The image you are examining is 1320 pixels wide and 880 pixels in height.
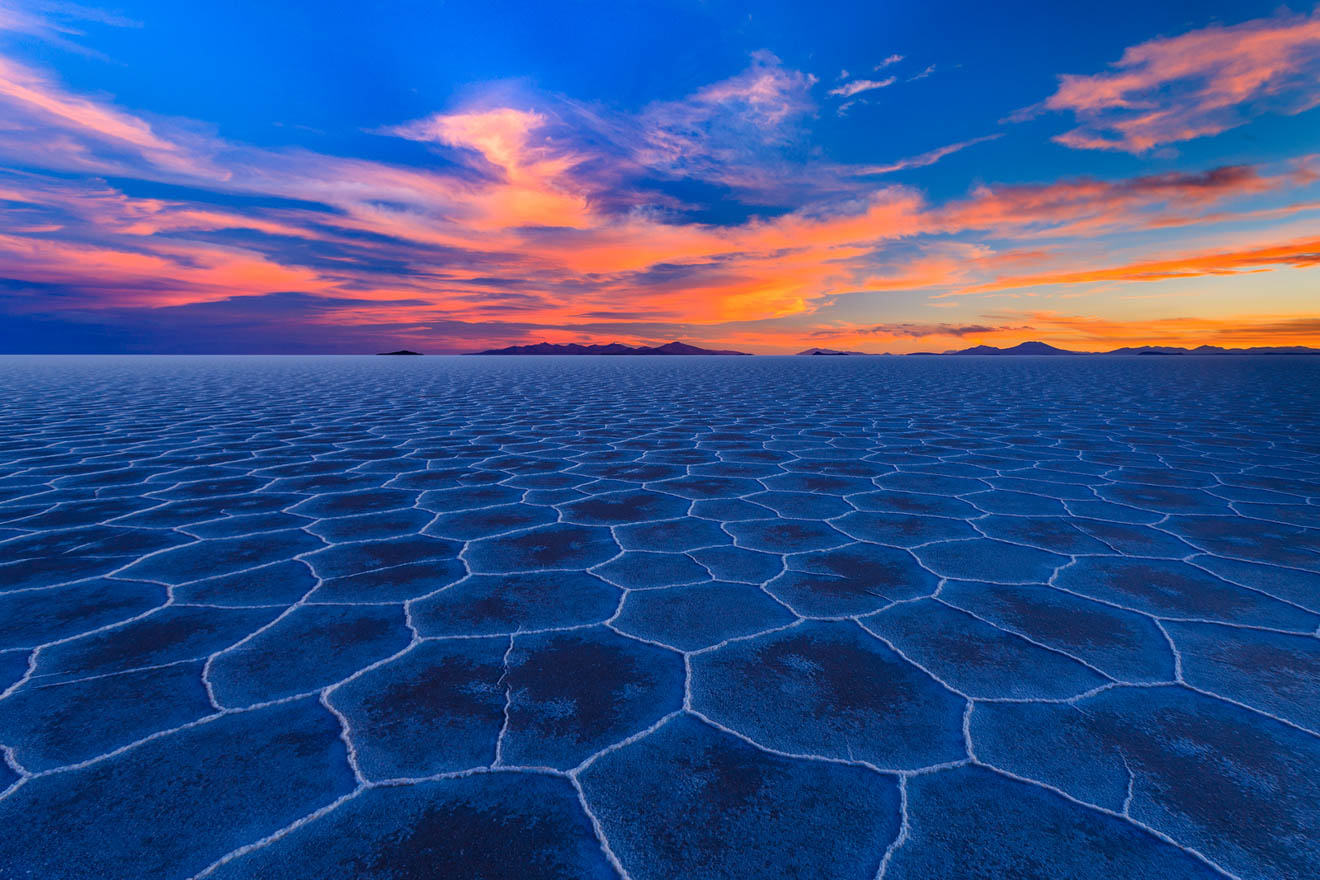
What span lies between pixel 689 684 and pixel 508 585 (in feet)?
2.97

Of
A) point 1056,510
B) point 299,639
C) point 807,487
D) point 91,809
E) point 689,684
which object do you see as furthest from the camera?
point 807,487

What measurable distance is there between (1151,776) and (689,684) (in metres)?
0.99

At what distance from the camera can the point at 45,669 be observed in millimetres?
1719

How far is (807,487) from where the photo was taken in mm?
3863

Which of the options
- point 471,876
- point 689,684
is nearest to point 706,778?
point 689,684

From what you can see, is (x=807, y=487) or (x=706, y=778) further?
(x=807, y=487)

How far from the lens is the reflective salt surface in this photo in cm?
116

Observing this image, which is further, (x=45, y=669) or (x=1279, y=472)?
(x=1279, y=472)

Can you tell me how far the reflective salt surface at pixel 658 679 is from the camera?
1.16m

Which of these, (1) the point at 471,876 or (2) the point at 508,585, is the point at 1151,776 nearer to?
(1) the point at 471,876

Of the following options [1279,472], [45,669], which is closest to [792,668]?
[45,669]

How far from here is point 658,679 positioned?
1693 mm

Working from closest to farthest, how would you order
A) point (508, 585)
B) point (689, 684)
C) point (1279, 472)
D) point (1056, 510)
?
point (689, 684) → point (508, 585) → point (1056, 510) → point (1279, 472)

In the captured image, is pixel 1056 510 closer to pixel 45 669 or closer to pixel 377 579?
pixel 377 579
